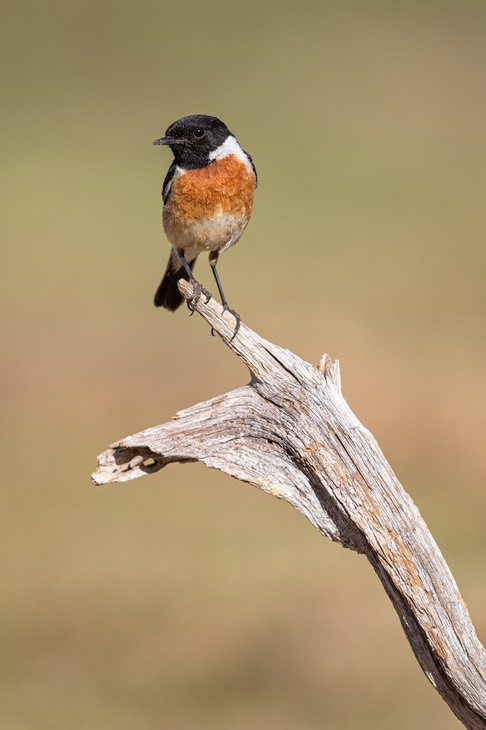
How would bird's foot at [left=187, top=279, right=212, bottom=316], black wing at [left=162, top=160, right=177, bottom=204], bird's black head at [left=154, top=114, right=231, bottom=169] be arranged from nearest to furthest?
bird's foot at [left=187, top=279, right=212, bottom=316], bird's black head at [left=154, top=114, right=231, bottom=169], black wing at [left=162, top=160, right=177, bottom=204]

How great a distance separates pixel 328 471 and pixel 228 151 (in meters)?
2.35

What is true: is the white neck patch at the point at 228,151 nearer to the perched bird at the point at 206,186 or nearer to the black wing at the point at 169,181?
the perched bird at the point at 206,186

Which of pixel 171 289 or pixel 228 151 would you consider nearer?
pixel 228 151

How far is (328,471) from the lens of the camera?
485cm

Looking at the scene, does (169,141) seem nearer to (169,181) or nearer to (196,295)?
(169,181)

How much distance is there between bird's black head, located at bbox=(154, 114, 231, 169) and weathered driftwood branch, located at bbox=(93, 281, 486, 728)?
1567 millimetres

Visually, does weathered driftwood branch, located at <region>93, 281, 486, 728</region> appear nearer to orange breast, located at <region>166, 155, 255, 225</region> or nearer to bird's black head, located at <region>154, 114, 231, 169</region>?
orange breast, located at <region>166, 155, 255, 225</region>

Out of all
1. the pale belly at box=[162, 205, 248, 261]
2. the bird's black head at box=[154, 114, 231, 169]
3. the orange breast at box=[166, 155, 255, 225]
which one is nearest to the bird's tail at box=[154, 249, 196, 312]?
the pale belly at box=[162, 205, 248, 261]

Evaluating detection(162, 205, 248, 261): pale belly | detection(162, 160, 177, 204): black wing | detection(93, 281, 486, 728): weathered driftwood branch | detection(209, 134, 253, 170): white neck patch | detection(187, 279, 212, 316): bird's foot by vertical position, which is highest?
detection(162, 160, 177, 204): black wing

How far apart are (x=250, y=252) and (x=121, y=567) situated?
1056 cm

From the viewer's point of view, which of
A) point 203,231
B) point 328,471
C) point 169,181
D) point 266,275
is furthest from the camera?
point 266,275

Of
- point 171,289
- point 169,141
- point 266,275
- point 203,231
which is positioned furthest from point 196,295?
point 266,275

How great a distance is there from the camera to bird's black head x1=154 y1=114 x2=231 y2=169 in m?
6.30

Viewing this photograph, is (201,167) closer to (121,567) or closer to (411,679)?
(411,679)
